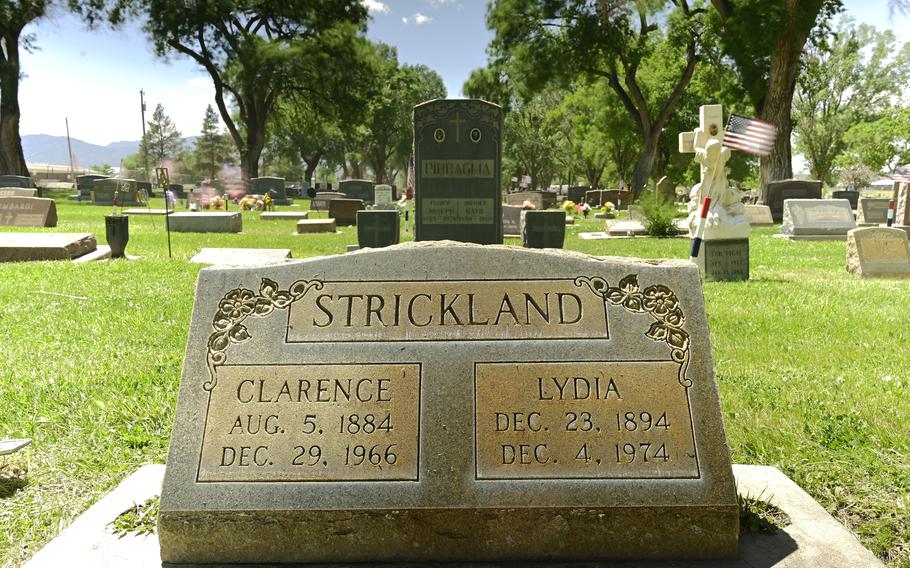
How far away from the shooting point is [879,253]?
34.4 feet

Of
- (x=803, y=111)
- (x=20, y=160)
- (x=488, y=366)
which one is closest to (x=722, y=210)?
(x=488, y=366)

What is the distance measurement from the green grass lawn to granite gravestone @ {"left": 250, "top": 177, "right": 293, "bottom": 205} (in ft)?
95.4

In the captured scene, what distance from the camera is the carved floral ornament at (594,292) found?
94.3 inches

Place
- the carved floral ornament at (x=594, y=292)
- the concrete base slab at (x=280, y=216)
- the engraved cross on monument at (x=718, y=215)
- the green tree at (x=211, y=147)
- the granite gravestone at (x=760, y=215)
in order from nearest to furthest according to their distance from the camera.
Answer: the carved floral ornament at (x=594, y=292) < the engraved cross on monument at (x=718, y=215) < the granite gravestone at (x=760, y=215) < the concrete base slab at (x=280, y=216) < the green tree at (x=211, y=147)

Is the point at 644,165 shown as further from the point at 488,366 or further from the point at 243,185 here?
the point at 488,366

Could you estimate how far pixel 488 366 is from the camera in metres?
2.38

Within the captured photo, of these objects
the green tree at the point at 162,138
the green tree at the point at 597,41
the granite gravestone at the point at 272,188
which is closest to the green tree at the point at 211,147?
the green tree at the point at 162,138

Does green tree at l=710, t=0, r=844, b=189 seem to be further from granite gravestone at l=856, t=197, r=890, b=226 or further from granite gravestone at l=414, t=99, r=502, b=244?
granite gravestone at l=414, t=99, r=502, b=244

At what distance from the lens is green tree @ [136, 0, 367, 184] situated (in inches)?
1319

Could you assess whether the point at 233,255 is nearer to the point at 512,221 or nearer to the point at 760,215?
the point at 512,221

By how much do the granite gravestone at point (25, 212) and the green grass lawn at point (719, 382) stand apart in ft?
26.6

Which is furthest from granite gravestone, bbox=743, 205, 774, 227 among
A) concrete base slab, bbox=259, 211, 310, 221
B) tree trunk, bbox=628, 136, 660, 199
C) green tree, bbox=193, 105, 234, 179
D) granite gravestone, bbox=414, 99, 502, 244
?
green tree, bbox=193, 105, 234, 179

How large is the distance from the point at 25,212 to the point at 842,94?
59903 mm

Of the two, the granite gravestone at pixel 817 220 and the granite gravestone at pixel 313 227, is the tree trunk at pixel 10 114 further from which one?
the granite gravestone at pixel 817 220
